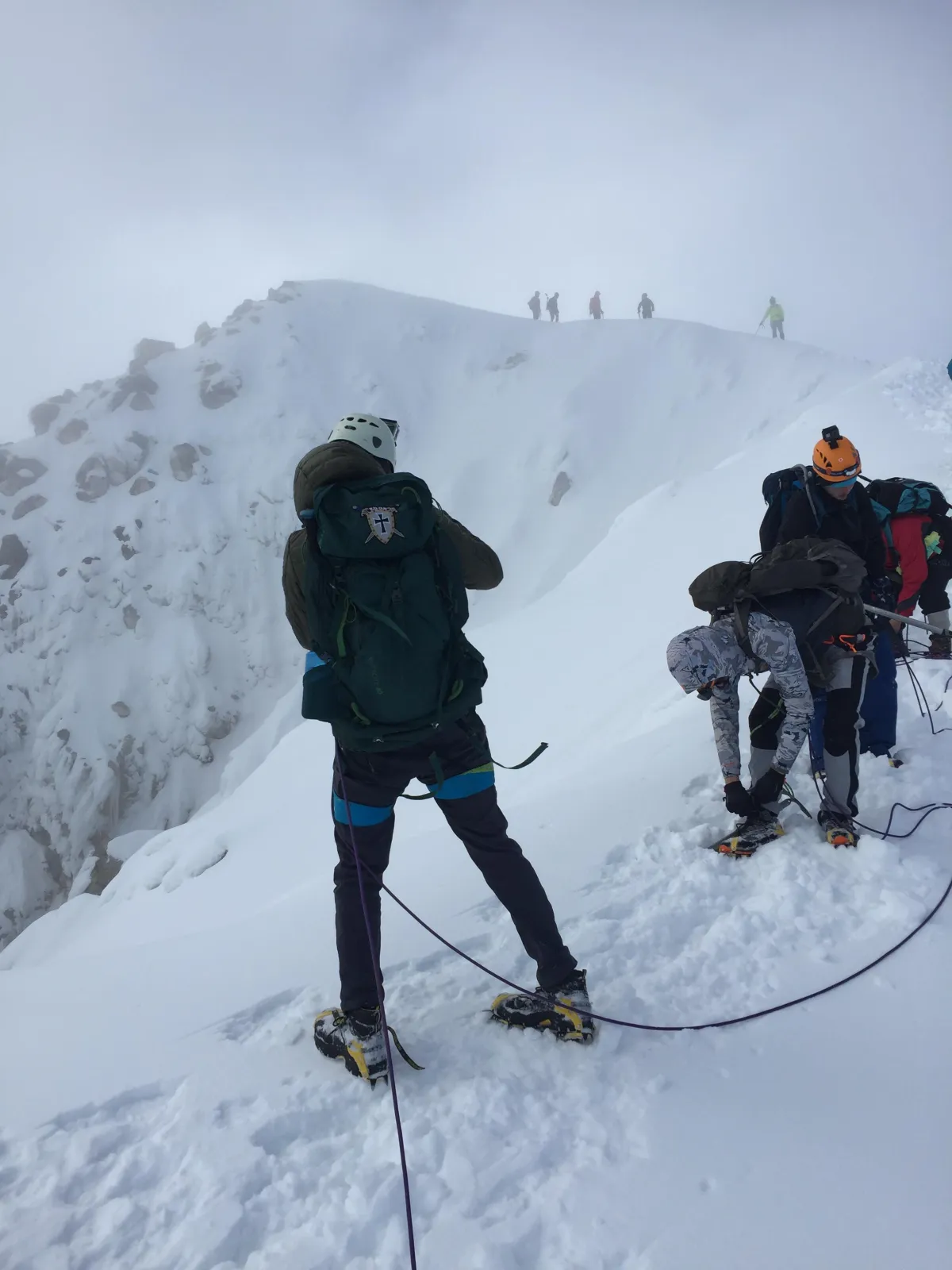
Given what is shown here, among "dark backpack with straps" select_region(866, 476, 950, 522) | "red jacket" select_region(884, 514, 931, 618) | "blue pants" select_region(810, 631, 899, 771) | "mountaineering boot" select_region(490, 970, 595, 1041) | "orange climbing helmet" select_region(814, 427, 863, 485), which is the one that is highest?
"orange climbing helmet" select_region(814, 427, 863, 485)

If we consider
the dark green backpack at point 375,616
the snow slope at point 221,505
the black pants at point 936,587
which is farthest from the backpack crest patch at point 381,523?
the snow slope at point 221,505

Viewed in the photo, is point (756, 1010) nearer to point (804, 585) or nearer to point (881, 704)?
point (804, 585)

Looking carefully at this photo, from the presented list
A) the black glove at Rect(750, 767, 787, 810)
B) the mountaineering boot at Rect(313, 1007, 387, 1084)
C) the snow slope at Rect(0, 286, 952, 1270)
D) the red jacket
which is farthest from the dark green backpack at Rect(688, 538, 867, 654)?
the mountaineering boot at Rect(313, 1007, 387, 1084)

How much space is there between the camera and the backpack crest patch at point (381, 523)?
2.09 metres

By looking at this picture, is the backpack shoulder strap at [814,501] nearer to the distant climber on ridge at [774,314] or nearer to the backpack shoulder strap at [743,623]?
the backpack shoulder strap at [743,623]

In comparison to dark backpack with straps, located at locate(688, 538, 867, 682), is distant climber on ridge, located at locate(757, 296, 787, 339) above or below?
above

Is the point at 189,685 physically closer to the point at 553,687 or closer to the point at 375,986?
the point at 553,687

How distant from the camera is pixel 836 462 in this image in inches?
143

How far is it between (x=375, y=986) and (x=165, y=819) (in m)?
38.0

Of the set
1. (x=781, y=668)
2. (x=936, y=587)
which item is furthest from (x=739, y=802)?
(x=936, y=587)

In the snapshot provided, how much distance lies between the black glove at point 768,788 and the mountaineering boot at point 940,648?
97.2 inches

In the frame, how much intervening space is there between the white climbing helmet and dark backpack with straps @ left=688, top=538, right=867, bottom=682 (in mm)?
1765

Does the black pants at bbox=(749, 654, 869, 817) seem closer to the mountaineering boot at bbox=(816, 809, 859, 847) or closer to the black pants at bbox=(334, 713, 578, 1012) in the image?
the mountaineering boot at bbox=(816, 809, 859, 847)

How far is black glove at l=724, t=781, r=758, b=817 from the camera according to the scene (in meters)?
3.51
